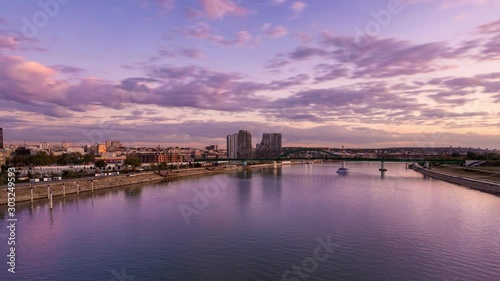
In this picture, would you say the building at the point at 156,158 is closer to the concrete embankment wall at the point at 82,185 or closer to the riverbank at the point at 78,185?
the concrete embankment wall at the point at 82,185

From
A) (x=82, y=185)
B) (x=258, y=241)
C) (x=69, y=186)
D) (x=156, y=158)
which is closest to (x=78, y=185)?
(x=69, y=186)

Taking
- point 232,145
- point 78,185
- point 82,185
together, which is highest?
point 232,145

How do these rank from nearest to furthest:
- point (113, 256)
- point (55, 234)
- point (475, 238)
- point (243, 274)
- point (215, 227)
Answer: point (243, 274) → point (113, 256) → point (475, 238) → point (55, 234) → point (215, 227)

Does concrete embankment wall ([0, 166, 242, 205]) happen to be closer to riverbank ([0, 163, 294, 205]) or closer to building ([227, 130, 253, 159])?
riverbank ([0, 163, 294, 205])

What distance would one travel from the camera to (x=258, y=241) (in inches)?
698

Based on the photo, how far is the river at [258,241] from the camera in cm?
1367

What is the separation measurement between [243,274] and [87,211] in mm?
17974

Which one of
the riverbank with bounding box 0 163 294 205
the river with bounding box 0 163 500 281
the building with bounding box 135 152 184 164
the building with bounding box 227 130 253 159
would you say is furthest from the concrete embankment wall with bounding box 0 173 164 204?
the building with bounding box 227 130 253 159

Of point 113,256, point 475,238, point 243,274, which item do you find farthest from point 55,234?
point 475,238

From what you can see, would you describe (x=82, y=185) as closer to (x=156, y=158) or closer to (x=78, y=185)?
(x=78, y=185)

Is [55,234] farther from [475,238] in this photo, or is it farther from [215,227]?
[475,238]

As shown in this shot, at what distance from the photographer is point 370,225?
21156 mm

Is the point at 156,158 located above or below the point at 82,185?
above

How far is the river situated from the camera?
13.7 m
